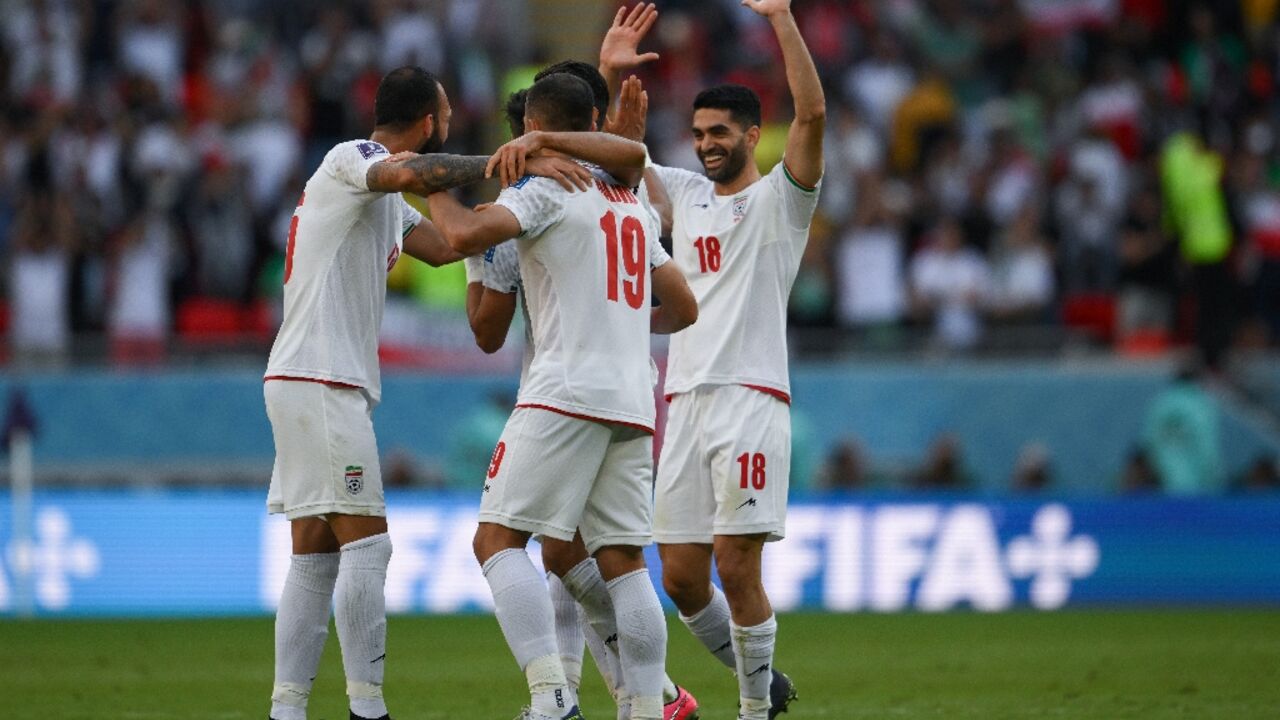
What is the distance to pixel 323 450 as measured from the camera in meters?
8.35

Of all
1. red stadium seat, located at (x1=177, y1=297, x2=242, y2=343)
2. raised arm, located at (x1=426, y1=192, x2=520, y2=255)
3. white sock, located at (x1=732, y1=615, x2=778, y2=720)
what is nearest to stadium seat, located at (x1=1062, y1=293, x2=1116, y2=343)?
red stadium seat, located at (x1=177, y1=297, x2=242, y2=343)

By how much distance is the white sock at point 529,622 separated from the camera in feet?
25.8

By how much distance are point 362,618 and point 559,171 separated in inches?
78.2

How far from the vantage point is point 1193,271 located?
66.1 ft

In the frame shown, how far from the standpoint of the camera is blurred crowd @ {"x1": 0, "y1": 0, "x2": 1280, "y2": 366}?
1973 centimetres

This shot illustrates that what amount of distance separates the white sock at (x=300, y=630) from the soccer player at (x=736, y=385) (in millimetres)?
1655

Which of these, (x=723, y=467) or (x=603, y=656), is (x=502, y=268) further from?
(x=603, y=656)

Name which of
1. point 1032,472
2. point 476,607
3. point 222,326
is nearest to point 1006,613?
point 1032,472

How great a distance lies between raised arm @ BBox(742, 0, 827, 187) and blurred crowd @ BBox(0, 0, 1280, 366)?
10230 mm

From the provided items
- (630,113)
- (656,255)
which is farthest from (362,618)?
(630,113)

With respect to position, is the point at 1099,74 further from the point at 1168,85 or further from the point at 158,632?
the point at 158,632

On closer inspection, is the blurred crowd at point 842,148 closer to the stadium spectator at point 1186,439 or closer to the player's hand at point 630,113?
the stadium spectator at point 1186,439

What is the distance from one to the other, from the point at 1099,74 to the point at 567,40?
6.40 meters

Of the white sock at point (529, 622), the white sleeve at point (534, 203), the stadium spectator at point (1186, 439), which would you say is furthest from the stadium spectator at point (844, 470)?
the white sleeve at point (534, 203)
